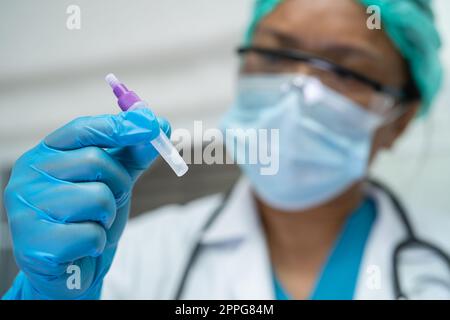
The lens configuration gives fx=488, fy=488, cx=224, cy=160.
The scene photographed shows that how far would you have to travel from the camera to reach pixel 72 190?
22.6 inches

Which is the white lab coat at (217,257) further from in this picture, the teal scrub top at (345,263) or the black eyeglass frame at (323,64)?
the black eyeglass frame at (323,64)

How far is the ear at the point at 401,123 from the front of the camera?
1110 millimetres

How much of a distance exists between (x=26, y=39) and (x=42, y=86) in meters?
0.39

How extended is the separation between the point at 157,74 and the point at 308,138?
57cm

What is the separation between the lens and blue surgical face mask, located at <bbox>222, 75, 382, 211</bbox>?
3.14ft

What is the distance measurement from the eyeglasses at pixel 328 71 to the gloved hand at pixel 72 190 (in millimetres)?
466

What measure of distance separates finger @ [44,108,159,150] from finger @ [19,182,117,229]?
50 mm

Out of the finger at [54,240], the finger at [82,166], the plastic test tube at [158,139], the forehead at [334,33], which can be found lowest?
the finger at [54,240]

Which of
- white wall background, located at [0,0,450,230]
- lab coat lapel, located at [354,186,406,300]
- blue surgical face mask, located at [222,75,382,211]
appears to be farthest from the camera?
white wall background, located at [0,0,450,230]

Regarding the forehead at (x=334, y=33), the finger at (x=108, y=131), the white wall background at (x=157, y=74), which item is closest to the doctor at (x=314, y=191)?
the forehead at (x=334, y=33)

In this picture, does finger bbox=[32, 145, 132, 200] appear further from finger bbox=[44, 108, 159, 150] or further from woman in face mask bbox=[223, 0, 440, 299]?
woman in face mask bbox=[223, 0, 440, 299]

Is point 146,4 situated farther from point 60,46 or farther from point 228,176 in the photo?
point 228,176

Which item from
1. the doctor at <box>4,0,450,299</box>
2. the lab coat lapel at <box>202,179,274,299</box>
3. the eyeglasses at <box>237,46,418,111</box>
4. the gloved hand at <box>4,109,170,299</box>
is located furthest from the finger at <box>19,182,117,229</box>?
the eyeglasses at <box>237,46,418,111</box>

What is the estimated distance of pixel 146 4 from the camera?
1018 mm
